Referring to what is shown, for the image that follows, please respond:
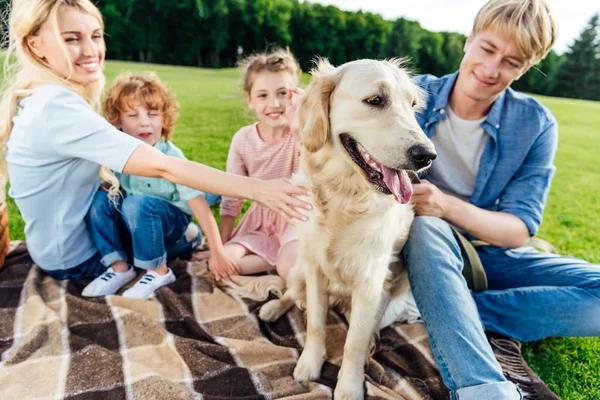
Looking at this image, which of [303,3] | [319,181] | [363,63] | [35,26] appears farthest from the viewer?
[303,3]

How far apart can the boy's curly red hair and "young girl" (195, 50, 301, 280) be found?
0.57m

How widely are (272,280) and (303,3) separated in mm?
47811

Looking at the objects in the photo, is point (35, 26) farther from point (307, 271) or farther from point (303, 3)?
point (303, 3)

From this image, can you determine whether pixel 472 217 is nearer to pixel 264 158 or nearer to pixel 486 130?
pixel 486 130

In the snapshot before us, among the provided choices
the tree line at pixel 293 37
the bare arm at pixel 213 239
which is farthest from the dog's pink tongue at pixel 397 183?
the tree line at pixel 293 37

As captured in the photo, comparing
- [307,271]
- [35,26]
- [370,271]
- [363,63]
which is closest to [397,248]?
[370,271]

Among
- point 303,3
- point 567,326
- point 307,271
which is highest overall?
point 303,3

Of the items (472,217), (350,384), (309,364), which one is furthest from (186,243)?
(472,217)

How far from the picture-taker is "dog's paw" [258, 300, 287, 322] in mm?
2506

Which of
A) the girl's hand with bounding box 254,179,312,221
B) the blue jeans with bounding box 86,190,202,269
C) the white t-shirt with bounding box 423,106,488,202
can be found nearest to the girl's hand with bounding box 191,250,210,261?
the blue jeans with bounding box 86,190,202,269

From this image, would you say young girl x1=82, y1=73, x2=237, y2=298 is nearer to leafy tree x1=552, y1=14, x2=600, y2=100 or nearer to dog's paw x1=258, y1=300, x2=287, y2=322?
dog's paw x1=258, y1=300, x2=287, y2=322

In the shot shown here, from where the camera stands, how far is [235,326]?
96.1 inches

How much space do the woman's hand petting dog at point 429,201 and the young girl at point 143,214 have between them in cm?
122

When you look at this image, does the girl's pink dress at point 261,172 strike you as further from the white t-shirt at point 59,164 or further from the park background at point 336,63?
the white t-shirt at point 59,164
